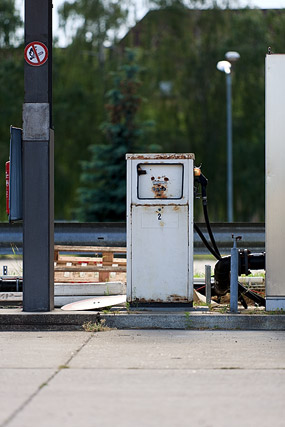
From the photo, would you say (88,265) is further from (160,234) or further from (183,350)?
(183,350)

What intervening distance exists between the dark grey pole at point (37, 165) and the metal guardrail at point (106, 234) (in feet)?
19.6

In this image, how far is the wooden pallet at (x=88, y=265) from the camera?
38.8ft

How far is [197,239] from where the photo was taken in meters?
15.8

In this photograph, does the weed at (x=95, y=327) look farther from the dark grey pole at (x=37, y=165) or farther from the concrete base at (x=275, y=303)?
the concrete base at (x=275, y=303)

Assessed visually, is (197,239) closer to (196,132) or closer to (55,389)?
(55,389)

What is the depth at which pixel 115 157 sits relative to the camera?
3136cm

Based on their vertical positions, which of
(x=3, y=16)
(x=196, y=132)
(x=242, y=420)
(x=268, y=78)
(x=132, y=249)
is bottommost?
(x=242, y=420)

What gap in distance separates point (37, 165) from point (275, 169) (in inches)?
98.2

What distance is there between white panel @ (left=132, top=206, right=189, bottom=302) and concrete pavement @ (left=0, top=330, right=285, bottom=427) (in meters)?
0.66

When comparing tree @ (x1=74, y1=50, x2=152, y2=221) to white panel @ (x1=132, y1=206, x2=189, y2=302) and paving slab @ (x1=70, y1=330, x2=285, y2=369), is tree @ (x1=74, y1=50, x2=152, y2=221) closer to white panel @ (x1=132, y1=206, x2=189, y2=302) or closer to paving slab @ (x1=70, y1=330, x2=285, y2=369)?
white panel @ (x1=132, y1=206, x2=189, y2=302)

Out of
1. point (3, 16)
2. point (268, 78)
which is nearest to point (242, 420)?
point (268, 78)

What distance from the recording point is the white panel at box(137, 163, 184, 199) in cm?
1005

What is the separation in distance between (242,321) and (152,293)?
997 mm

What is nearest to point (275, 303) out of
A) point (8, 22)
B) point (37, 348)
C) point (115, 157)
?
point (37, 348)
